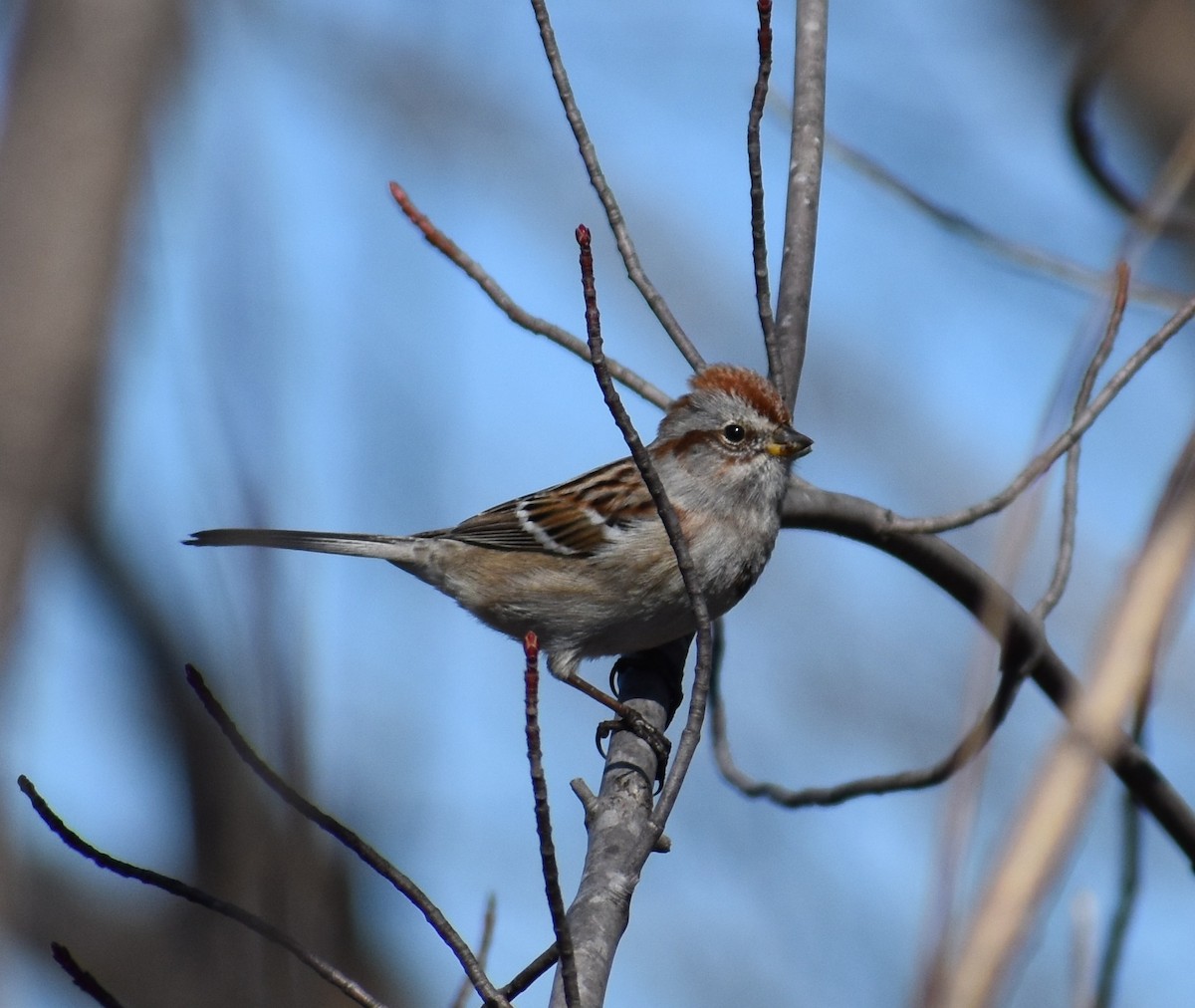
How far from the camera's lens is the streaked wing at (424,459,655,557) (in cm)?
504

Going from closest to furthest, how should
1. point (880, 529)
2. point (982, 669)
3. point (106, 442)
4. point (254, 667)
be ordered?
point (982, 669)
point (254, 667)
point (880, 529)
point (106, 442)

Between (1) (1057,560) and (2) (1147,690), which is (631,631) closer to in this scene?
(1) (1057,560)

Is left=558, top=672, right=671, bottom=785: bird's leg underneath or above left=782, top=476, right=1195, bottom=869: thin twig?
underneath

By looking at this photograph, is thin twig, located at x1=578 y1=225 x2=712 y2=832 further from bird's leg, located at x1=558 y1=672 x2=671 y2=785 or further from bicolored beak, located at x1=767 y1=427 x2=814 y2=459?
bicolored beak, located at x1=767 y1=427 x2=814 y2=459

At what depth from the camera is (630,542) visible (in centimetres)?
484

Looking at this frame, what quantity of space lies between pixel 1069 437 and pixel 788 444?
48.1 inches

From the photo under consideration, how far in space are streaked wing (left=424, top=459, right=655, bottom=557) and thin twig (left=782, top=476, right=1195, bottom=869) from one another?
0.73 metres

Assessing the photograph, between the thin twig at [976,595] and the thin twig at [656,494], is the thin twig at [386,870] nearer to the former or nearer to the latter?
the thin twig at [656,494]

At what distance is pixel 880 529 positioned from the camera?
411 centimetres

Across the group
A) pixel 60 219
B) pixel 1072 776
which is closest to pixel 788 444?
pixel 60 219

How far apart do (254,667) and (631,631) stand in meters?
2.46

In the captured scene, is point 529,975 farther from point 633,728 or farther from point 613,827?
point 633,728

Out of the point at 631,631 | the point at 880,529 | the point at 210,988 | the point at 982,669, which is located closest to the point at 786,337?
the point at 880,529

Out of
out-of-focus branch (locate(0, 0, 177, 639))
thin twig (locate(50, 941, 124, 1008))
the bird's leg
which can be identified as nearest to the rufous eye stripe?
the bird's leg
